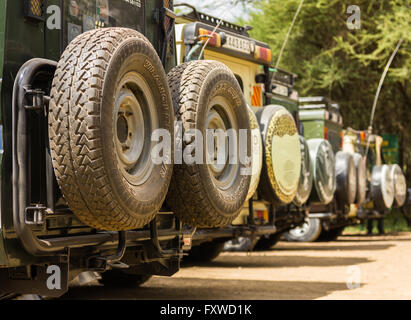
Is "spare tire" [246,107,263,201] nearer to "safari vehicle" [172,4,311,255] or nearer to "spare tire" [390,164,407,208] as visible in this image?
"safari vehicle" [172,4,311,255]

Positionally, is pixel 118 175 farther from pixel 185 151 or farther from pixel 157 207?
pixel 185 151

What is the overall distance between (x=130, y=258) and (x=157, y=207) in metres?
0.74

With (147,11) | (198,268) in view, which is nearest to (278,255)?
(198,268)

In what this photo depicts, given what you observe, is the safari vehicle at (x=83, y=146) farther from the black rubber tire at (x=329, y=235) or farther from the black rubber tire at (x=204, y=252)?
the black rubber tire at (x=329, y=235)

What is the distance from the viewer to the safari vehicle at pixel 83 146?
363 centimetres

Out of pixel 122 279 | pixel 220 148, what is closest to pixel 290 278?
pixel 122 279

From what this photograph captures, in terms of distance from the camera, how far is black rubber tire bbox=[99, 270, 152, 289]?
689 centimetres

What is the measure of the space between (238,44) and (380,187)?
22.3ft

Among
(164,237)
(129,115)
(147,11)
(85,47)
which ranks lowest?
(164,237)

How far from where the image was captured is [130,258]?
16.1 feet

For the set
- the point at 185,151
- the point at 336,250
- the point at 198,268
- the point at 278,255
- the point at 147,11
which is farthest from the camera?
the point at 336,250

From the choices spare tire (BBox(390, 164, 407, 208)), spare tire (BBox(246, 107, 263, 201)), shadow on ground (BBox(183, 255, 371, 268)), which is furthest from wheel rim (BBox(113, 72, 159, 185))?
spare tire (BBox(390, 164, 407, 208))

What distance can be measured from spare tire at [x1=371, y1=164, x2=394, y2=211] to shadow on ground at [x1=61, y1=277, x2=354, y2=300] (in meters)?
6.57

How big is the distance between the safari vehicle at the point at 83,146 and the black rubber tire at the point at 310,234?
8726 mm
